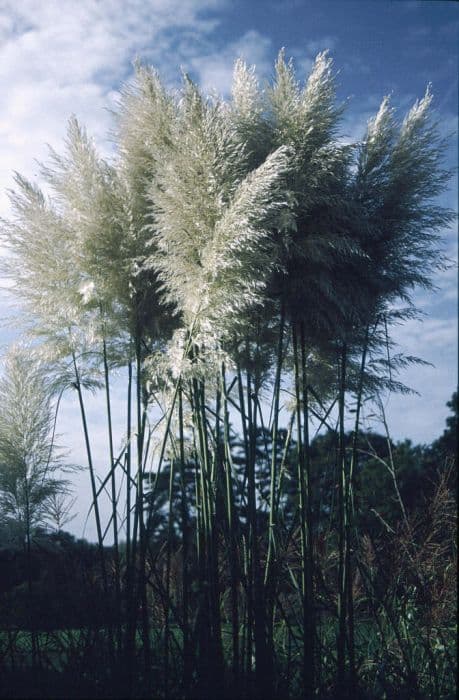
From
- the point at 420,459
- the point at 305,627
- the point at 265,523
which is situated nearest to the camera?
the point at 305,627

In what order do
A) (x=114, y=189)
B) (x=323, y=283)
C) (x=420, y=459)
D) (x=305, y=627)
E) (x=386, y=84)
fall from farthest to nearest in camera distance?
(x=420, y=459), (x=386, y=84), (x=114, y=189), (x=323, y=283), (x=305, y=627)

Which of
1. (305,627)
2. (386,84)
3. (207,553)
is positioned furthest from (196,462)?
(386,84)

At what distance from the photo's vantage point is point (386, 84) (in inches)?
141

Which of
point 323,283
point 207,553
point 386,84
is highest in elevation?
point 386,84

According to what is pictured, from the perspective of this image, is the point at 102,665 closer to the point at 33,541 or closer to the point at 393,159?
the point at 33,541

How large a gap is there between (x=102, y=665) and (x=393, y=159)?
9.94 feet

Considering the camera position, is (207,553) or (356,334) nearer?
(207,553)

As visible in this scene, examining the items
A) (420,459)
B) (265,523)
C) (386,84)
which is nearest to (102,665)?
(265,523)

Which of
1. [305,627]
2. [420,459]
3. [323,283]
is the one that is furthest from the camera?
[420,459]

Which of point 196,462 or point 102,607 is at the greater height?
point 196,462

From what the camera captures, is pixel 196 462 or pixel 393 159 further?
pixel 393 159

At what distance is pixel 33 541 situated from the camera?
360cm

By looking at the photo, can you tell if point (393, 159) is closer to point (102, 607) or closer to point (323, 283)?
point (323, 283)

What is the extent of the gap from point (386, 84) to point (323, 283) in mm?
1644
